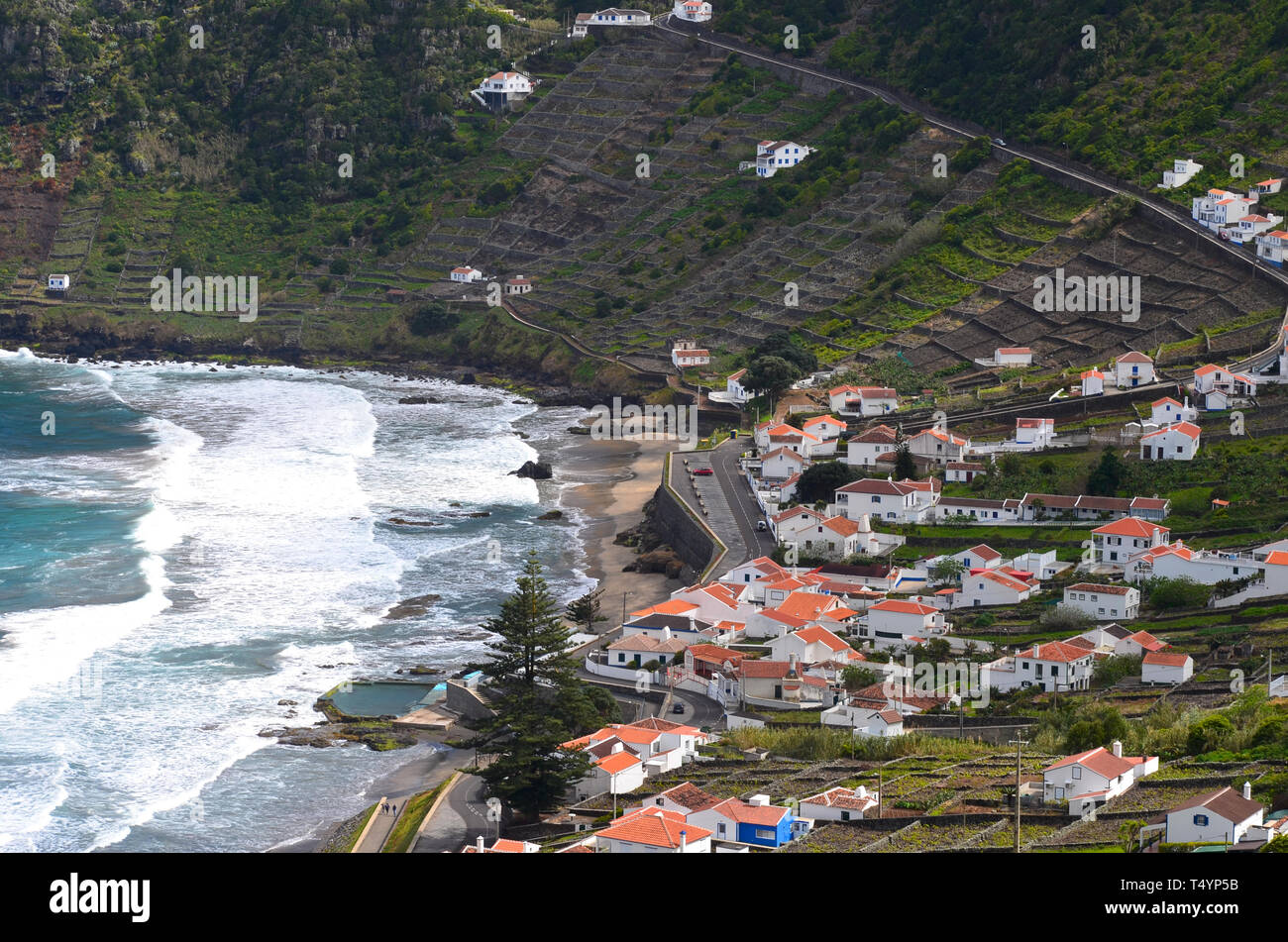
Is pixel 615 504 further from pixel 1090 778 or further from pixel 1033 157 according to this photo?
pixel 1090 778

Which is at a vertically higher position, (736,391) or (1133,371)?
(1133,371)

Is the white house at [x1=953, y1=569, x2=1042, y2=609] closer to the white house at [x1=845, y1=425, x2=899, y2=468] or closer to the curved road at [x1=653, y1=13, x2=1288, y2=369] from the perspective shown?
the white house at [x1=845, y1=425, x2=899, y2=468]

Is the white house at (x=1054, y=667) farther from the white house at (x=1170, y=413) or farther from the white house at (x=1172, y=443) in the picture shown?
the white house at (x=1170, y=413)

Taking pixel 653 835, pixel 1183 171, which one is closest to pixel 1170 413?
pixel 1183 171

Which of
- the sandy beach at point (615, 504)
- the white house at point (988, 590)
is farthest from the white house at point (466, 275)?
the white house at point (988, 590)

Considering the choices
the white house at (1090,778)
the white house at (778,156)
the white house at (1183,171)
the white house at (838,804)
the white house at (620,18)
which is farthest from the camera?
the white house at (620,18)
